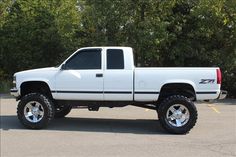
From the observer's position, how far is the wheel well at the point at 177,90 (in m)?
11.3

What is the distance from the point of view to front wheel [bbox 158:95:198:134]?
1112 centimetres

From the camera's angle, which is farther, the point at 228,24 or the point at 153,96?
the point at 228,24

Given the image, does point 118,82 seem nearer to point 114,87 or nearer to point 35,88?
point 114,87

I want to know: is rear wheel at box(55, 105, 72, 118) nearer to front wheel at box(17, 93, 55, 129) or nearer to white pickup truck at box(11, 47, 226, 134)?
white pickup truck at box(11, 47, 226, 134)

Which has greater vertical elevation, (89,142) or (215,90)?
(215,90)

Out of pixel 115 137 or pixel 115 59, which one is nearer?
pixel 115 137

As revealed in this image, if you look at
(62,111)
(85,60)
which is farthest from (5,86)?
(85,60)

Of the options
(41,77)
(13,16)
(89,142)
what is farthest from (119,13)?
(89,142)

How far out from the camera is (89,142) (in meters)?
9.80

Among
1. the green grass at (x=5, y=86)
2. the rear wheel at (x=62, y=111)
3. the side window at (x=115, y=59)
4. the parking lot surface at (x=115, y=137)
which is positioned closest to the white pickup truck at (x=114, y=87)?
the side window at (x=115, y=59)

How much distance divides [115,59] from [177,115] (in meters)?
2.04

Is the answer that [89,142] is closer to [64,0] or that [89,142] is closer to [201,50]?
[201,50]

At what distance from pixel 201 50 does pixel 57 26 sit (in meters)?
6.86

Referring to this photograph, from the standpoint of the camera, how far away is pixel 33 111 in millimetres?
A: 11711
